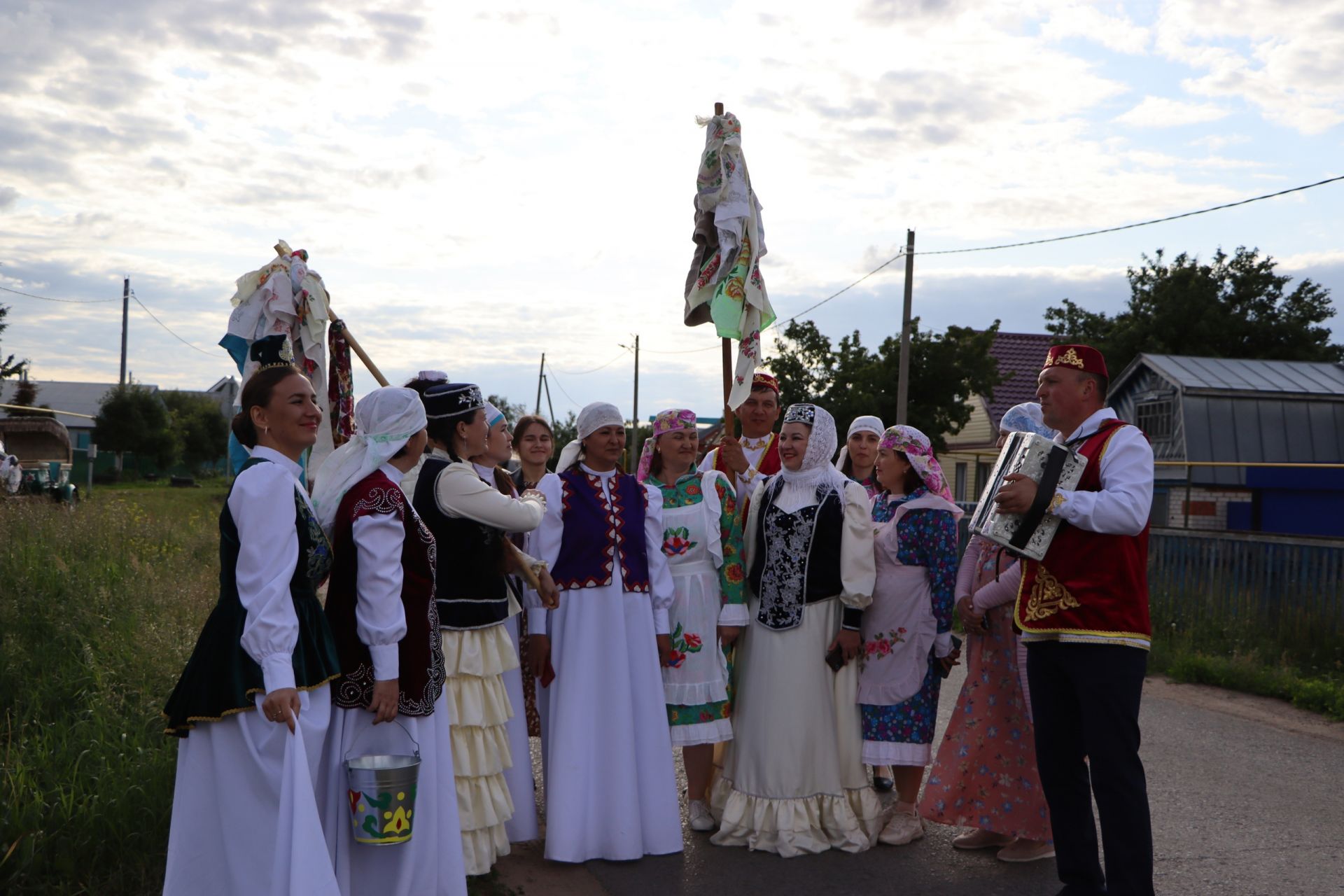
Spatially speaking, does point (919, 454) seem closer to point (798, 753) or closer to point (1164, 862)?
point (798, 753)

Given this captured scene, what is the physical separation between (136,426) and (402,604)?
4648 centimetres

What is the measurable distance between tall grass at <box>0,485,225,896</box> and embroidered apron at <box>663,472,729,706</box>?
2424mm

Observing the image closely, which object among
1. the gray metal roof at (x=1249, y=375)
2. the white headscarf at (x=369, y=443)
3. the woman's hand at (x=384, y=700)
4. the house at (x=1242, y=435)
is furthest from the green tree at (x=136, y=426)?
the woman's hand at (x=384, y=700)

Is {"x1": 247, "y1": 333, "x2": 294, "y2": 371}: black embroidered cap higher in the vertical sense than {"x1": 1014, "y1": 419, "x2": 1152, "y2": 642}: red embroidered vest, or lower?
higher

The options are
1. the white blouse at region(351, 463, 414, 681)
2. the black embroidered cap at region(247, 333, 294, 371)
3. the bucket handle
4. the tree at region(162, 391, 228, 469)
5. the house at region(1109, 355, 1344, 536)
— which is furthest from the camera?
the tree at region(162, 391, 228, 469)

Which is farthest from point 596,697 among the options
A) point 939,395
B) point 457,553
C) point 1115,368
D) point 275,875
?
point 1115,368

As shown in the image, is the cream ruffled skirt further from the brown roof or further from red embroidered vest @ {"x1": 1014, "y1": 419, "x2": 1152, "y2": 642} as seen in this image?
the brown roof

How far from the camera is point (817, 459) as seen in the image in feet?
18.7

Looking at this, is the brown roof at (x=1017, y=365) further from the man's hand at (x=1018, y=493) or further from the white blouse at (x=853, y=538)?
the man's hand at (x=1018, y=493)

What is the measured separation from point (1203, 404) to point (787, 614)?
16393 millimetres

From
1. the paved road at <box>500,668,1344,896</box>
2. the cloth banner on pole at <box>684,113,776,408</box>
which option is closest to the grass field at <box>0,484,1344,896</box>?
the paved road at <box>500,668,1344,896</box>

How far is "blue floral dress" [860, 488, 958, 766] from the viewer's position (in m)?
5.46

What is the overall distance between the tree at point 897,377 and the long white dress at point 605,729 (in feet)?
51.5

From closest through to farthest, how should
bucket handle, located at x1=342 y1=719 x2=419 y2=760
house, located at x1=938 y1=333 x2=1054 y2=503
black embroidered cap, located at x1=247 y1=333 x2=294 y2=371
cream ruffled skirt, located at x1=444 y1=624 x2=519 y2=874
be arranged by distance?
bucket handle, located at x1=342 y1=719 x2=419 y2=760 → cream ruffled skirt, located at x1=444 y1=624 x2=519 y2=874 → black embroidered cap, located at x1=247 y1=333 x2=294 y2=371 → house, located at x1=938 y1=333 x2=1054 y2=503
